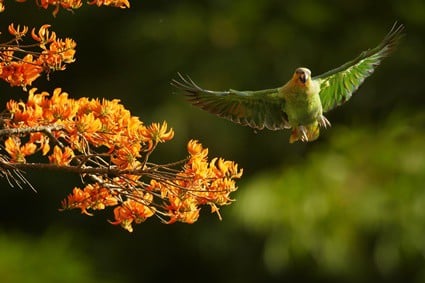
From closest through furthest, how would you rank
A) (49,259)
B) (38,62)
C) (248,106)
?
(38,62) → (248,106) → (49,259)

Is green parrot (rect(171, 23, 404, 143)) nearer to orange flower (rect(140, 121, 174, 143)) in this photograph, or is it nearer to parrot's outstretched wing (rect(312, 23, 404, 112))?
parrot's outstretched wing (rect(312, 23, 404, 112))

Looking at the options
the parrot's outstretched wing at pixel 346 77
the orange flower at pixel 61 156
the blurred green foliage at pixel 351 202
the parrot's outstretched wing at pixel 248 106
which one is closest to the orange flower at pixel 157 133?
the orange flower at pixel 61 156

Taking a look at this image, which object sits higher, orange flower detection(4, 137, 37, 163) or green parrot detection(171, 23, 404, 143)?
orange flower detection(4, 137, 37, 163)

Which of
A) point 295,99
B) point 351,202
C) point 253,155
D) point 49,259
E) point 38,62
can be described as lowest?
point 49,259

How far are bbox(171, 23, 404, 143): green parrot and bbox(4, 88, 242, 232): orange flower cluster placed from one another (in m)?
0.62

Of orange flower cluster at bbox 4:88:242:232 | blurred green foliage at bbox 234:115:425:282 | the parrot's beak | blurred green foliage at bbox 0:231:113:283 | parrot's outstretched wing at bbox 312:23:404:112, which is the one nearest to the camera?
orange flower cluster at bbox 4:88:242:232

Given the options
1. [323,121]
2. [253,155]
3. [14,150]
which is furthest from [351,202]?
[14,150]

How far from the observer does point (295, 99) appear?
408cm

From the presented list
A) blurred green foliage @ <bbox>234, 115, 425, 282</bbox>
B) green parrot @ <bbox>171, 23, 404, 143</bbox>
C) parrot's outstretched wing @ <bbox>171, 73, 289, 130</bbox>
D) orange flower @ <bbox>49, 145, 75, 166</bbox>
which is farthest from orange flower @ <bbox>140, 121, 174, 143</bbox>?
blurred green foliage @ <bbox>234, 115, 425, 282</bbox>

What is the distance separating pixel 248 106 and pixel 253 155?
724 cm

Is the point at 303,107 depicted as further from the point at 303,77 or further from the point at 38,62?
the point at 38,62

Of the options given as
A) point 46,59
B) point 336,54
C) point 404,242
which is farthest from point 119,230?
point 46,59

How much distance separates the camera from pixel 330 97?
4312 millimetres

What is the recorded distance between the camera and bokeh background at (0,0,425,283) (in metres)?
9.84
